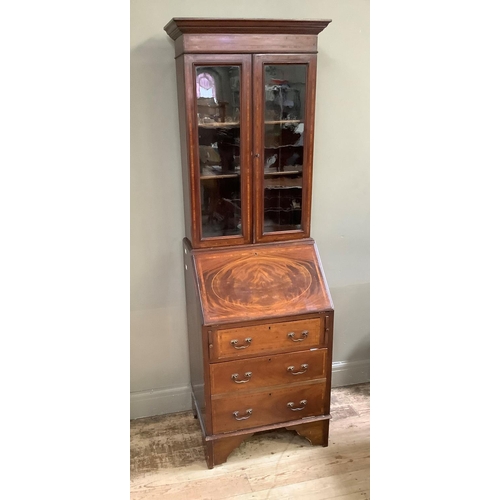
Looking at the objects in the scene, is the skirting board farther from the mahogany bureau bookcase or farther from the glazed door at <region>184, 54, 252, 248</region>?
the glazed door at <region>184, 54, 252, 248</region>

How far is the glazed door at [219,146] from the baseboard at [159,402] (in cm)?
93

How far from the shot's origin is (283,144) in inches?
95.0

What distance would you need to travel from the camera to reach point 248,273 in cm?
238

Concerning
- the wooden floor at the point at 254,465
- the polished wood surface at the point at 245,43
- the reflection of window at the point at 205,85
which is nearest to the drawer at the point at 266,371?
the wooden floor at the point at 254,465

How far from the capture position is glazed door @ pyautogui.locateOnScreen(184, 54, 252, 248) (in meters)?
2.22

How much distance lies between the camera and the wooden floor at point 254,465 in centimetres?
224

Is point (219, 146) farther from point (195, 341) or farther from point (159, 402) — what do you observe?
point (159, 402)

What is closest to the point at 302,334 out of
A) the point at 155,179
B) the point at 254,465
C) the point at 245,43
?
the point at 254,465

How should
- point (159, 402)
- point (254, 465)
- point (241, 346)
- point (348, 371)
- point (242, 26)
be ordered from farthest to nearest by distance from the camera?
point (348, 371) → point (159, 402) → point (254, 465) → point (241, 346) → point (242, 26)

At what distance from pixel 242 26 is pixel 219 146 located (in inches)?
A: 19.9

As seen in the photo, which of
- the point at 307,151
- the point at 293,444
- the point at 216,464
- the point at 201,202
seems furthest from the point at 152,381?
the point at 307,151

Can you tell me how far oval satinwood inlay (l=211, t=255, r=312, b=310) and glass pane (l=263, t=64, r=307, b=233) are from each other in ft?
0.60
